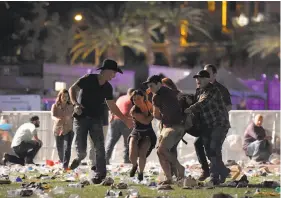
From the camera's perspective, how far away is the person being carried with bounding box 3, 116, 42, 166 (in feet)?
65.8

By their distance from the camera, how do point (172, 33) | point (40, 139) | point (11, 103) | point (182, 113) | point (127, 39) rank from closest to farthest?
point (182, 113), point (40, 139), point (11, 103), point (127, 39), point (172, 33)

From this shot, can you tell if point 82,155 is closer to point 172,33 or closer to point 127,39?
point 127,39

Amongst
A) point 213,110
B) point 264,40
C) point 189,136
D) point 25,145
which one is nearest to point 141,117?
point 213,110

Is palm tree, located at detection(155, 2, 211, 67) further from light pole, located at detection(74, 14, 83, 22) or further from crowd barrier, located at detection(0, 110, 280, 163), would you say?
crowd barrier, located at detection(0, 110, 280, 163)

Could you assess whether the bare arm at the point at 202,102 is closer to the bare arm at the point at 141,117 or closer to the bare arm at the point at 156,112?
the bare arm at the point at 156,112

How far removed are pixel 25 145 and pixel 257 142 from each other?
4838mm

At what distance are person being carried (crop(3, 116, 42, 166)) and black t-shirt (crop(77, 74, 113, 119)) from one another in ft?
23.0

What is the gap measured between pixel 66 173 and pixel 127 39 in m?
76.3

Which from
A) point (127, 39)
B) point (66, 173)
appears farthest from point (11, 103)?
point (127, 39)

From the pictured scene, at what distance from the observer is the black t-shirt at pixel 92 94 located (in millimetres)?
13211

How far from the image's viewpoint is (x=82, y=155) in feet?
44.5

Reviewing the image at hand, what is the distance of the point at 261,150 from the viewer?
20406 mm

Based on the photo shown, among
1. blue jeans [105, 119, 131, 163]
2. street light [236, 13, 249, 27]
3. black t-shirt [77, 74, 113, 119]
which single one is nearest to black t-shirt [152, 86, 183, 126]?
black t-shirt [77, 74, 113, 119]

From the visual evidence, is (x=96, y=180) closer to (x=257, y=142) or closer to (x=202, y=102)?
(x=202, y=102)
